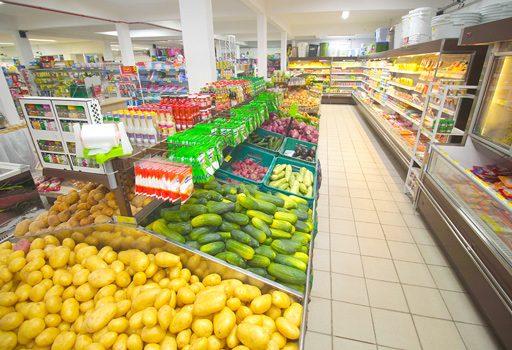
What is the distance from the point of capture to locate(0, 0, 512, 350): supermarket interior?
4.55ft

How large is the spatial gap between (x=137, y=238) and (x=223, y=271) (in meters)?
0.63

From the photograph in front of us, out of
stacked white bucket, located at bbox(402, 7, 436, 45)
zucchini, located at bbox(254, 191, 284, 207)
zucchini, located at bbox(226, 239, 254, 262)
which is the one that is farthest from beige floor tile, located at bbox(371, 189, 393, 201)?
zucchini, located at bbox(226, 239, 254, 262)

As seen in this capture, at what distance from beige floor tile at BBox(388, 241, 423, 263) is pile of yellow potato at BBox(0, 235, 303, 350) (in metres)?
2.43

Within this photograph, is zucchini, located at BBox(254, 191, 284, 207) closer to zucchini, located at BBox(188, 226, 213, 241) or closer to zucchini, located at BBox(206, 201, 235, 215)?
zucchini, located at BBox(206, 201, 235, 215)

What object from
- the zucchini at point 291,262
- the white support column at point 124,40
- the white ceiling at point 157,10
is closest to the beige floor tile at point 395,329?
the zucchini at point 291,262

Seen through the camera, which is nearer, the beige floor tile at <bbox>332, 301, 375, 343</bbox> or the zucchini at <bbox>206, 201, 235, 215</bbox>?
the zucchini at <bbox>206, 201, 235, 215</bbox>

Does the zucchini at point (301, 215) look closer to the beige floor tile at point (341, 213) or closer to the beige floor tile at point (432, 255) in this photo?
the beige floor tile at point (341, 213)

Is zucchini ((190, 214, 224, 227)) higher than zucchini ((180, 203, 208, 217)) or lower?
lower

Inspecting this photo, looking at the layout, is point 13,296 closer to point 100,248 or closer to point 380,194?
point 100,248

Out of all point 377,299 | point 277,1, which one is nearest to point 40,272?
point 377,299

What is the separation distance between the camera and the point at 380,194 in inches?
188

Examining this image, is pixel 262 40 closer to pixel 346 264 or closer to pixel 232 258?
pixel 346 264

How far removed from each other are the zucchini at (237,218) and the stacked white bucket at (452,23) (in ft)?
13.6

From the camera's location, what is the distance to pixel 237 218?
2.09 m
